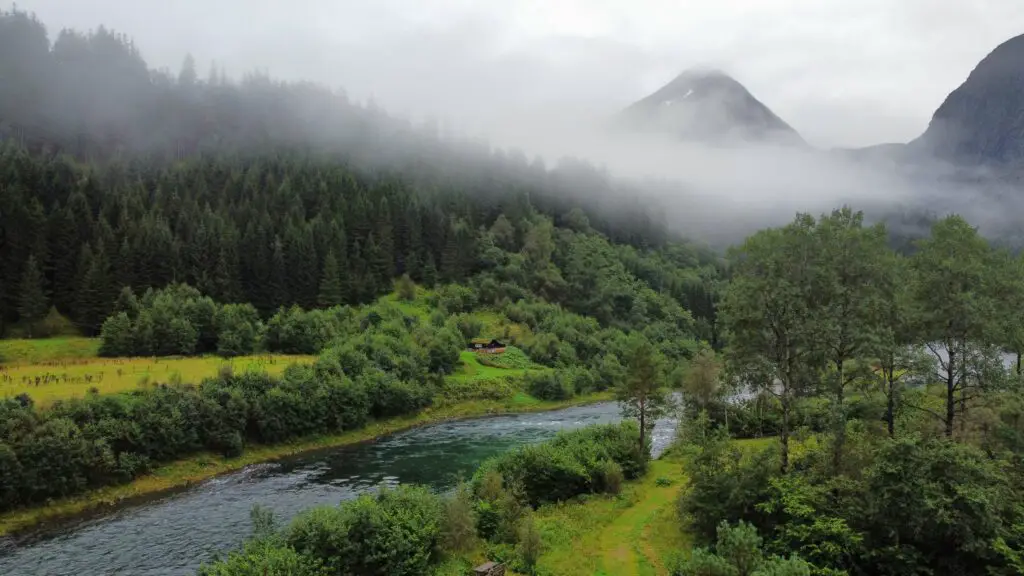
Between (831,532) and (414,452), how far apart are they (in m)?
47.6

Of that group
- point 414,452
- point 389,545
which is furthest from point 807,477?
point 414,452

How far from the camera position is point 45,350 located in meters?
80.2

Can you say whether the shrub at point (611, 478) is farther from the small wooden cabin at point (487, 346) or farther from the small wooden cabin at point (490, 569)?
the small wooden cabin at point (487, 346)

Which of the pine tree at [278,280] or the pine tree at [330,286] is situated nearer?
the pine tree at [278,280]

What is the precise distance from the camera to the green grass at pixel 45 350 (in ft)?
249

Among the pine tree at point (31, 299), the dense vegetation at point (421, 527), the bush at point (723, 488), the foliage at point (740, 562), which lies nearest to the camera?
the foliage at point (740, 562)

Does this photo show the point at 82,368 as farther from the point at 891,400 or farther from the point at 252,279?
the point at 891,400

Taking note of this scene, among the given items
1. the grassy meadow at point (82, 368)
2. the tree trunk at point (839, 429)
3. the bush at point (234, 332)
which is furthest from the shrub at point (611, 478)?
the bush at point (234, 332)

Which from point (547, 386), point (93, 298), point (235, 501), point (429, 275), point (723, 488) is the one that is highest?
point (93, 298)

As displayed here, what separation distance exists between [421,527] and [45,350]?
243ft

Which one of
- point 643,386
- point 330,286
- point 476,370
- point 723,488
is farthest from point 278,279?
point 723,488

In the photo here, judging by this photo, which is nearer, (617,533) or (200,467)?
(617,533)

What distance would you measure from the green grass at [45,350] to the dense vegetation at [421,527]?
63.0m

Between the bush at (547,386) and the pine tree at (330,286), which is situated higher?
the pine tree at (330,286)
